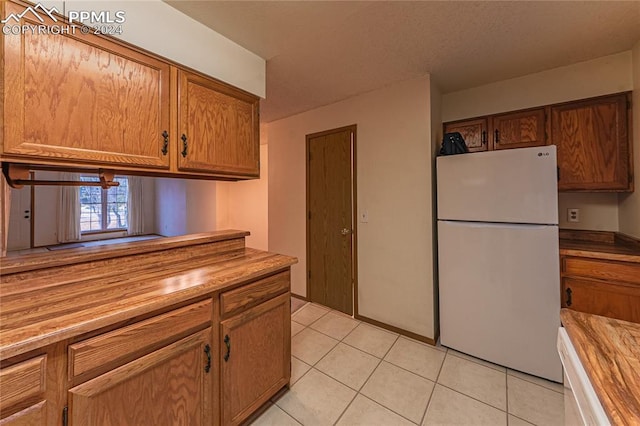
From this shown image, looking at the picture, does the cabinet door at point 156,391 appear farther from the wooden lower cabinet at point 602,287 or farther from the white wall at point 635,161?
the white wall at point 635,161

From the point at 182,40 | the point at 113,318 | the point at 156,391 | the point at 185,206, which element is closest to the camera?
the point at 113,318

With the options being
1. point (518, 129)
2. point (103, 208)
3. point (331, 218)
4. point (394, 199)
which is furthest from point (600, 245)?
point (103, 208)

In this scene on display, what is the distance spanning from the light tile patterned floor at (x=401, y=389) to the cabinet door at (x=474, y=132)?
1.87 m

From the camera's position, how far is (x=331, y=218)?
9.20 ft

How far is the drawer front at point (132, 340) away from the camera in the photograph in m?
0.79

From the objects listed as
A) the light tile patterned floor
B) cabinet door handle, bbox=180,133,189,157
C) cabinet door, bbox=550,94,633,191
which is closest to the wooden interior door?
the light tile patterned floor

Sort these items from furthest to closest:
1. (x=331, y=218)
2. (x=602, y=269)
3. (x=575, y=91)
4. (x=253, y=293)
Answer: (x=331, y=218) → (x=575, y=91) → (x=602, y=269) → (x=253, y=293)

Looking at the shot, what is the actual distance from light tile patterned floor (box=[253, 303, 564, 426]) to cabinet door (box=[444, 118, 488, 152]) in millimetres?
1870

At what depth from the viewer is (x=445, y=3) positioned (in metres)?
1.37

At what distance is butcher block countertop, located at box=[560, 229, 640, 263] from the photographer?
1529 mm

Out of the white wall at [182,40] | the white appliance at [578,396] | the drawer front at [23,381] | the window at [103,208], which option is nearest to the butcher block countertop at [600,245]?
the white appliance at [578,396]

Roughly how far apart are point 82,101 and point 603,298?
3.13 meters

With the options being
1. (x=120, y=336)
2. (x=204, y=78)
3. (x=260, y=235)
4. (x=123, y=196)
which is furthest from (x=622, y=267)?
(x=123, y=196)

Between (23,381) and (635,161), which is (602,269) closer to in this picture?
(635,161)
